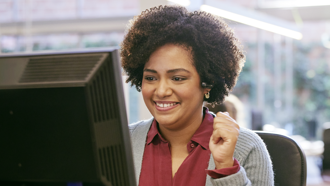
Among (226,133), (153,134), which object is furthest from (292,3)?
(226,133)

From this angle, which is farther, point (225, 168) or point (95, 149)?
point (225, 168)

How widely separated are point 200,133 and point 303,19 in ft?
12.9

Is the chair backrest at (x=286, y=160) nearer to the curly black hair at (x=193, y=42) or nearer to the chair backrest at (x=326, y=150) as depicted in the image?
the curly black hair at (x=193, y=42)

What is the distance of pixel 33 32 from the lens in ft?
17.3

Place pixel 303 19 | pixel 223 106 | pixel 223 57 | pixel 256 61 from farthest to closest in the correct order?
pixel 256 61
pixel 303 19
pixel 223 106
pixel 223 57

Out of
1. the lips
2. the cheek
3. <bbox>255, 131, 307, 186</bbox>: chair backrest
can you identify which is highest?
the cheek

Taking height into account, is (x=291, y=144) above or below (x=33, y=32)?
below

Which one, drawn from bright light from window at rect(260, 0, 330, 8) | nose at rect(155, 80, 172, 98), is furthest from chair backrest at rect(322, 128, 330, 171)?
bright light from window at rect(260, 0, 330, 8)

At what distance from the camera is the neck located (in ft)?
4.42

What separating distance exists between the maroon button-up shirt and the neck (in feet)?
0.09

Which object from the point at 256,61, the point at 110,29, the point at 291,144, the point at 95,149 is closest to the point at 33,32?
the point at 110,29

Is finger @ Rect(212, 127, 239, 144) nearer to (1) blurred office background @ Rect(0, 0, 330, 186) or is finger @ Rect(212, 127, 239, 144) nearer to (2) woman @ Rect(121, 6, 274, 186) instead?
(2) woman @ Rect(121, 6, 274, 186)

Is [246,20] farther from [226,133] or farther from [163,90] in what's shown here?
[226,133]

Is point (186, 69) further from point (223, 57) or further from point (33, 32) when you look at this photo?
point (33, 32)
